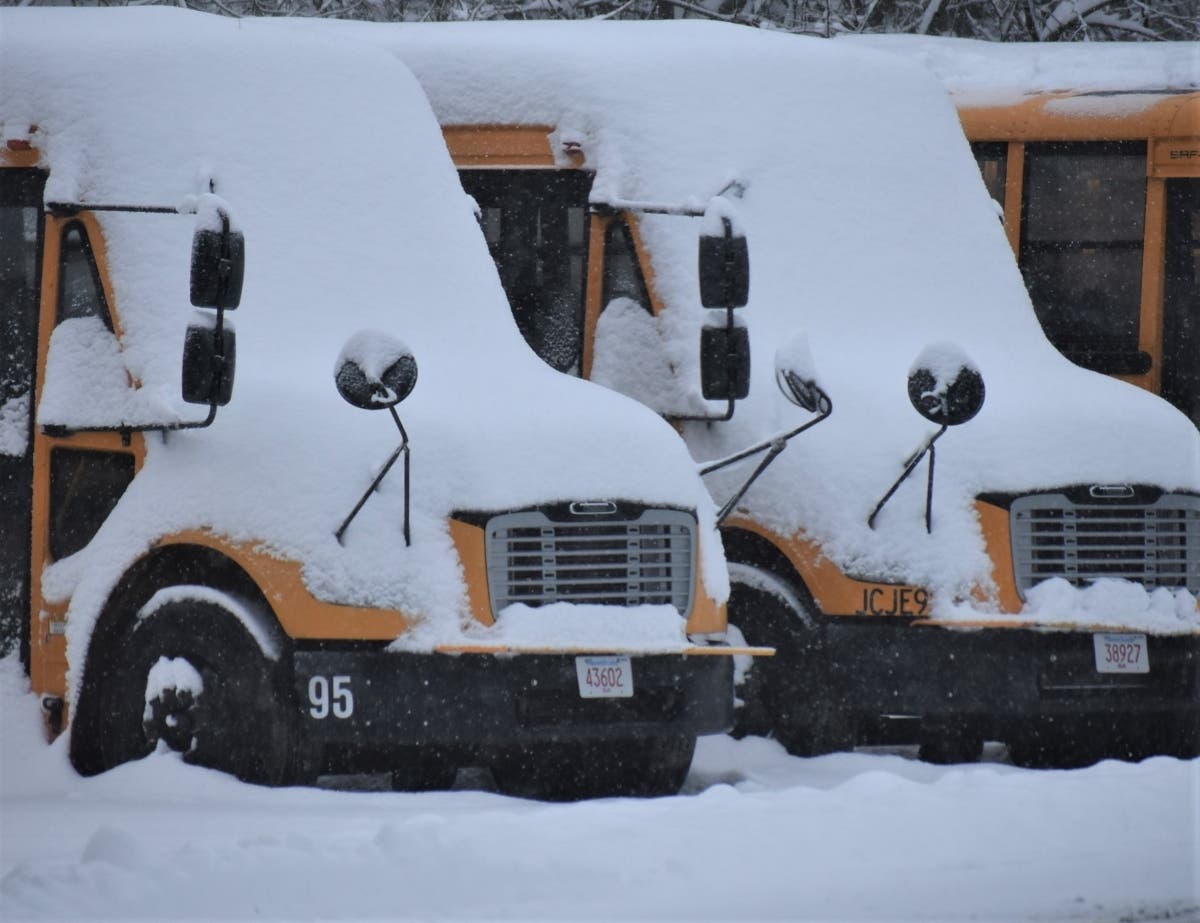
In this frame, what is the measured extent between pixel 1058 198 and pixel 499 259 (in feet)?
12.3

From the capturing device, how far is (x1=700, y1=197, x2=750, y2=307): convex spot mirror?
9562mm

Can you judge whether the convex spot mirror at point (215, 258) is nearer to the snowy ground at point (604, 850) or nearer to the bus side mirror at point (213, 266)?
the bus side mirror at point (213, 266)

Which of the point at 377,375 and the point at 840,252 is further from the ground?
the point at 840,252

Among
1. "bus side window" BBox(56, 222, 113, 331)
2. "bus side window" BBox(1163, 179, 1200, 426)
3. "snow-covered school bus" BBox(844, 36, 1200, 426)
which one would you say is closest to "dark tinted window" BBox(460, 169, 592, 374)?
"bus side window" BBox(56, 222, 113, 331)

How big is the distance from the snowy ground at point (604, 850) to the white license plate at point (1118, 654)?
26.3 inches

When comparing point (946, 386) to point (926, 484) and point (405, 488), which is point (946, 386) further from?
point (405, 488)

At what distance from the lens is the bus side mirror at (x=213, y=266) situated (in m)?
8.36

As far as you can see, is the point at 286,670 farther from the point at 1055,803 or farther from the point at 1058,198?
the point at 1058,198

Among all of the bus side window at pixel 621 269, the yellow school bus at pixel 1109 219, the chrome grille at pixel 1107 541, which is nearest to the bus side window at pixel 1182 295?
the yellow school bus at pixel 1109 219

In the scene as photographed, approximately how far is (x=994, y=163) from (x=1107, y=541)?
13.9 feet

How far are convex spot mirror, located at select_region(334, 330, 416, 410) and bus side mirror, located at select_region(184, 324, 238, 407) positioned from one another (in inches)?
16.3

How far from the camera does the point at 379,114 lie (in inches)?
404

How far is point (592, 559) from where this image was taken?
8.80 m

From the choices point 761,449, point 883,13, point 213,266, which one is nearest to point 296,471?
point 213,266
